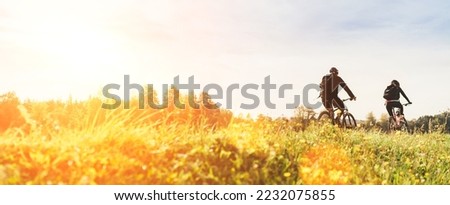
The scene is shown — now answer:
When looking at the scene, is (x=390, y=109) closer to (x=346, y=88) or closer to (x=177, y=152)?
(x=346, y=88)

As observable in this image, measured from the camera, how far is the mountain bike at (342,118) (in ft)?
45.7

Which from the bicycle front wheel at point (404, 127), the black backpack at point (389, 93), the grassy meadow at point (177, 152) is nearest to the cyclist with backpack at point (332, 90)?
the black backpack at point (389, 93)

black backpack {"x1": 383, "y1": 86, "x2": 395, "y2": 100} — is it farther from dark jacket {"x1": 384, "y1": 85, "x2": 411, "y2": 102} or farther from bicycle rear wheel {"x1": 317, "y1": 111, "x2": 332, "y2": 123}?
bicycle rear wheel {"x1": 317, "y1": 111, "x2": 332, "y2": 123}

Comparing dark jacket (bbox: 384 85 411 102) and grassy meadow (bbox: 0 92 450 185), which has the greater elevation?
dark jacket (bbox: 384 85 411 102)

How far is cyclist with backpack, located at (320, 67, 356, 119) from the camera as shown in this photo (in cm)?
1293

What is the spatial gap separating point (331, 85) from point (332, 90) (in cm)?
38

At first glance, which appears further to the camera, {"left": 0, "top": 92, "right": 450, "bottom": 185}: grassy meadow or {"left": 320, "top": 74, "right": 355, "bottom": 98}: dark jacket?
{"left": 320, "top": 74, "right": 355, "bottom": 98}: dark jacket

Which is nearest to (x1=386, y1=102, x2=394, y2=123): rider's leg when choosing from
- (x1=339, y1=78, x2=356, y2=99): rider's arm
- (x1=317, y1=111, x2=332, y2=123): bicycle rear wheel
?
(x1=317, y1=111, x2=332, y2=123): bicycle rear wheel

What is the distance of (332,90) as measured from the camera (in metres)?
13.5

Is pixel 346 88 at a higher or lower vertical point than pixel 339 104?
higher

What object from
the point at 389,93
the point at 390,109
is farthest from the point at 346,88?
the point at 390,109

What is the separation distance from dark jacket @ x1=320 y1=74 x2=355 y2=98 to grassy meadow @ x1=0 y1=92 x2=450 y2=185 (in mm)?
1577
